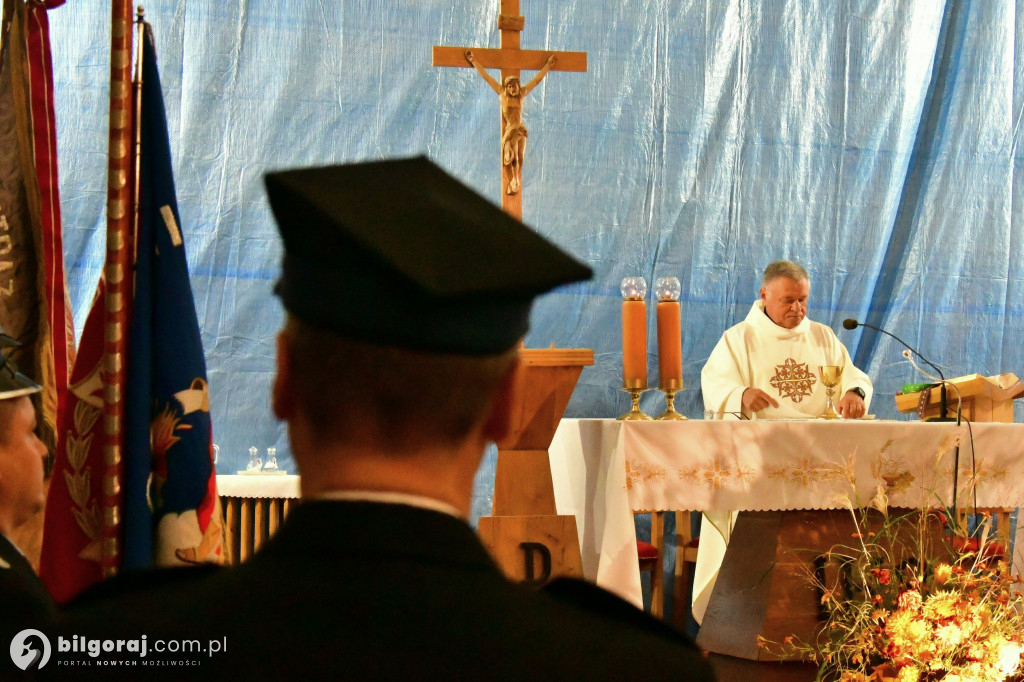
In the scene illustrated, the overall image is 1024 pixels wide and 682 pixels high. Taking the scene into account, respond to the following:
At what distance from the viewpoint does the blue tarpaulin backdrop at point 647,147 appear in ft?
16.6

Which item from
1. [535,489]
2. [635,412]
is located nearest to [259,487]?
[535,489]

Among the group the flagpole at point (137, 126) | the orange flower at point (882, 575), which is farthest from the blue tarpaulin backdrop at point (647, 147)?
the flagpole at point (137, 126)

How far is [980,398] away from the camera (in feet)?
13.3

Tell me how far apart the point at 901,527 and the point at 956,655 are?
51.5 inches

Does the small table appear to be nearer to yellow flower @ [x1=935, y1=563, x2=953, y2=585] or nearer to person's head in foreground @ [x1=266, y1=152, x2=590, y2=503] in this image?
yellow flower @ [x1=935, y1=563, x2=953, y2=585]

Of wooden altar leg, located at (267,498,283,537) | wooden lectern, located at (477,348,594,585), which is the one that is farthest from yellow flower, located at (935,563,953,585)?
wooden altar leg, located at (267,498,283,537)

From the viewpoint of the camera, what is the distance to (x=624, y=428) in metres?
3.34

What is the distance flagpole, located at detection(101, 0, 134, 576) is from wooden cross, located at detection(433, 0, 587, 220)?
2.02 metres

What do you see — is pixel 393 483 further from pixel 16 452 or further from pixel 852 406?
pixel 852 406

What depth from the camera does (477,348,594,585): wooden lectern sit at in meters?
3.21

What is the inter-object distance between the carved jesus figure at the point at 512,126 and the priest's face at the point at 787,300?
1854 mm

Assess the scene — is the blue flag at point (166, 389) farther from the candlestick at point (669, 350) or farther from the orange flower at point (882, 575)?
the candlestick at point (669, 350)

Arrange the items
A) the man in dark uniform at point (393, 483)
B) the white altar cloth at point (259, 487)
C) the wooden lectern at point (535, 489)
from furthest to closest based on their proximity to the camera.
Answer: the white altar cloth at point (259, 487) → the wooden lectern at point (535, 489) → the man in dark uniform at point (393, 483)

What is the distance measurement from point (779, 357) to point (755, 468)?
171cm
